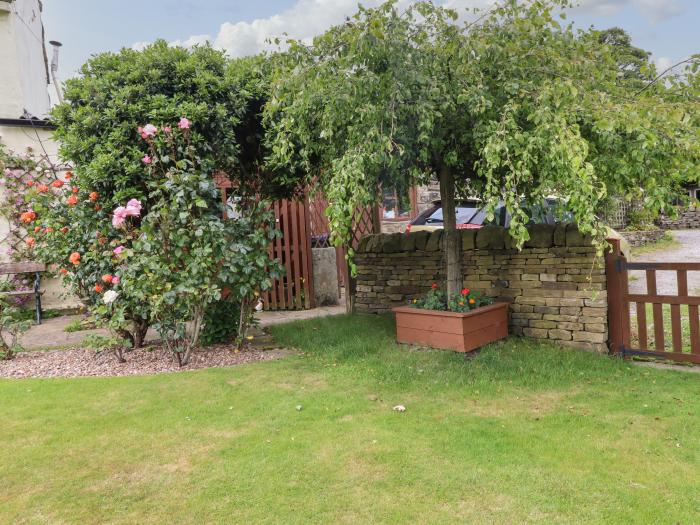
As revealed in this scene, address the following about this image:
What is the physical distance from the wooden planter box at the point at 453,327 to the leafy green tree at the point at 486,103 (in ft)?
4.29

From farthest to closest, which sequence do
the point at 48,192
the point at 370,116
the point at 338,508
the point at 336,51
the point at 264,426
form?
the point at 48,192
the point at 336,51
the point at 370,116
the point at 264,426
the point at 338,508

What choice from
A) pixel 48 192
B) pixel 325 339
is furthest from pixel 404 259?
pixel 48 192

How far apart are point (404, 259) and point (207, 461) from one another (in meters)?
4.35

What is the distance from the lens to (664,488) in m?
2.47

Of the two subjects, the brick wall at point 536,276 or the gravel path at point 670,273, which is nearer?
the brick wall at point 536,276

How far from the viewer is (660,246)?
15227 millimetres

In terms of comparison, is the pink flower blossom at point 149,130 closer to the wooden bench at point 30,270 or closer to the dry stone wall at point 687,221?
the wooden bench at point 30,270

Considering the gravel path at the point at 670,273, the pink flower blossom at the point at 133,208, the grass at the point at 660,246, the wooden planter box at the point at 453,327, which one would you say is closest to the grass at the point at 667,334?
the wooden planter box at the point at 453,327

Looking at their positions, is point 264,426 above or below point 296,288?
below

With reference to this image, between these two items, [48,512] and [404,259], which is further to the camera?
[404,259]

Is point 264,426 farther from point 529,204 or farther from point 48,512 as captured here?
point 529,204

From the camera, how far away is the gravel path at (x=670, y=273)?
8145 millimetres

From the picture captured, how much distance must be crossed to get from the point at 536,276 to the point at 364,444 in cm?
306

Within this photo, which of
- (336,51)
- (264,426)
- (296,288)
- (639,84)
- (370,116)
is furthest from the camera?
(296,288)
